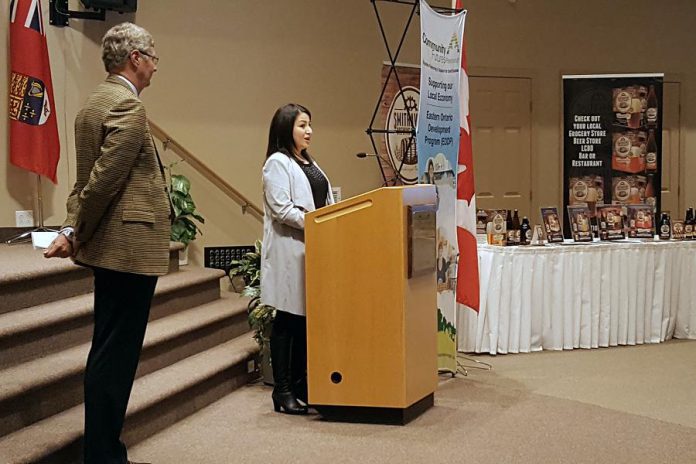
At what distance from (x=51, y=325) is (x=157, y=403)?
57cm

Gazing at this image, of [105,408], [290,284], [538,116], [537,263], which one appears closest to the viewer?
[105,408]

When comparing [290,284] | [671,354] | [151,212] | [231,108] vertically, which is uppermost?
[231,108]

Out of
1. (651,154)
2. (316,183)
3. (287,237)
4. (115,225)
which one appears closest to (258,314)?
(287,237)

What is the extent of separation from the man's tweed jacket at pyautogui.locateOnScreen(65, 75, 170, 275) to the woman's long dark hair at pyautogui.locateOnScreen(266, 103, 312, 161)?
1.26m

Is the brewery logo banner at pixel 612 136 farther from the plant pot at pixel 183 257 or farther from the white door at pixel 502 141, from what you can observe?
the plant pot at pixel 183 257

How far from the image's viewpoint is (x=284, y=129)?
4.14 meters

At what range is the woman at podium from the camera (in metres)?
4.07

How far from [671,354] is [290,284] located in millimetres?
2792

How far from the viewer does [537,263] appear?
5.52m

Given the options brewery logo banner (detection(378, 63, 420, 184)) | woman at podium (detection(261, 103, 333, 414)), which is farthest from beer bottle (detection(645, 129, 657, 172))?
woman at podium (detection(261, 103, 333, 414))

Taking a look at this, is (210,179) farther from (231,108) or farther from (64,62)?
(64,62)

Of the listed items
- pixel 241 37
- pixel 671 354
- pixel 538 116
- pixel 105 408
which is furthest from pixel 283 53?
pixel 105 408

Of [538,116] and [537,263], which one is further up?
[538,116]

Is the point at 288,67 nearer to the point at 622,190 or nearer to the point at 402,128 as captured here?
the point at 402,128
